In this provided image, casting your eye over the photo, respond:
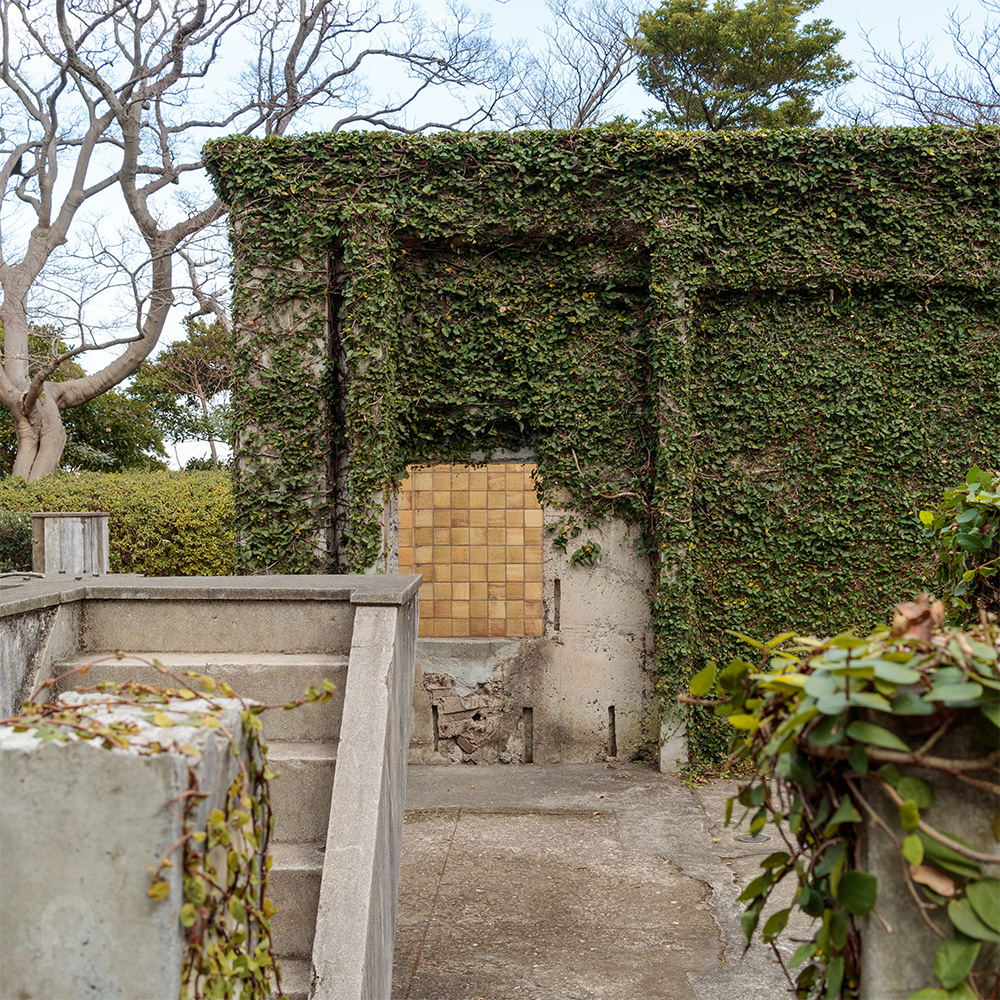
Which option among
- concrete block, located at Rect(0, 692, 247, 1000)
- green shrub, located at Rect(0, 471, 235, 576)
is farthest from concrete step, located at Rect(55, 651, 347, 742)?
green shrub, located at Rect(0, 471, 235, 576)

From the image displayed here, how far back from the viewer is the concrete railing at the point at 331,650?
2924 mm

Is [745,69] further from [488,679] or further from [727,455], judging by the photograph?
[488,679]

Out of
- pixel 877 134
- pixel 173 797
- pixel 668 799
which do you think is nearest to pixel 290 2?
pixel 877 134

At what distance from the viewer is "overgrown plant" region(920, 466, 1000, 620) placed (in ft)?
10.0

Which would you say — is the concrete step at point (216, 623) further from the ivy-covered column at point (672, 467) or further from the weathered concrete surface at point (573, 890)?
the ivy-covered column at point (672, 467)

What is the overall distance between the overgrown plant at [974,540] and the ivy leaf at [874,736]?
1.91 m

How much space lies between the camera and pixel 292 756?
11.0ft

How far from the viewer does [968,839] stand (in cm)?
131

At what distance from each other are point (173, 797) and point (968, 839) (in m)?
1.17

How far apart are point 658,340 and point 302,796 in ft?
15.8

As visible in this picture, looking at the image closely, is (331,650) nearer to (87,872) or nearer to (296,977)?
(296,977)

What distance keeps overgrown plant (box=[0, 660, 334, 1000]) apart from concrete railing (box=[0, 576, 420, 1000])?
110 cm

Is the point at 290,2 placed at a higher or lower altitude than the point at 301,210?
higher

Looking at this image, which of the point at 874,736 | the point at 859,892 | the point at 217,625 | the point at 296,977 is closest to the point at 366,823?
the point at 296,977
